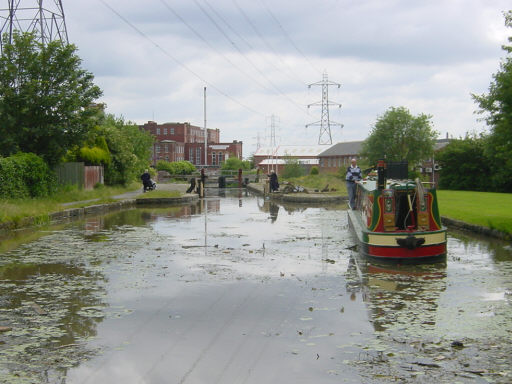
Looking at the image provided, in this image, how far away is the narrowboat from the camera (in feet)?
Result: 38.3

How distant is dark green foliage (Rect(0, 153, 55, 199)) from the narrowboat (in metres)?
14.8

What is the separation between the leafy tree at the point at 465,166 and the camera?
48.8 meters

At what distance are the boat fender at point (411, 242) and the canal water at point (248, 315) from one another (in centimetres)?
46

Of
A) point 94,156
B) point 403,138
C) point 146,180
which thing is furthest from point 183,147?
point 94,156

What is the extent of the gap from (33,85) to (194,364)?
889 inches

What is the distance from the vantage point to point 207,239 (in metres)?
15.5

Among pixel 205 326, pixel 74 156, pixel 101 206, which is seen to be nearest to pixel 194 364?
pixel 205 326

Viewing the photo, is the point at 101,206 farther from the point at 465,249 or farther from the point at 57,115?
the point at 465,249

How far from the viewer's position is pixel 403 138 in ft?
225

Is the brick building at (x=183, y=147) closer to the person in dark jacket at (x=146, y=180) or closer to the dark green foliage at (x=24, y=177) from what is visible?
the person in dark jacket at (x=146, y=180)

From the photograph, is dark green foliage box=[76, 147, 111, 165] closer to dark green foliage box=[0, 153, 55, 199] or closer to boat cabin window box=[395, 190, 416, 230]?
dark green foliage box=[0, 153, 55, 199]

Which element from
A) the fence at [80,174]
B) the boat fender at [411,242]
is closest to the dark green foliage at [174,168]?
the fence at [80,174]

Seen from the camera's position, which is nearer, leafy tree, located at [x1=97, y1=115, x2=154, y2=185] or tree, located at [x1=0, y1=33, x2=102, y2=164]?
tree, located at [x1=0, y1=33, x2=102, y2=164]

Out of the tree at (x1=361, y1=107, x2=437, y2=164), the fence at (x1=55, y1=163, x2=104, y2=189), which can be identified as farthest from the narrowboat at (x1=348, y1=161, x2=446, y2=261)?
the tree at (x1=361, y1=107, x2=437, y2=164)
